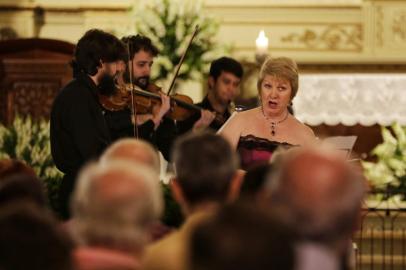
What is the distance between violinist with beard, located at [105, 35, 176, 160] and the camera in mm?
7707

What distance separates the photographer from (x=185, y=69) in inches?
506

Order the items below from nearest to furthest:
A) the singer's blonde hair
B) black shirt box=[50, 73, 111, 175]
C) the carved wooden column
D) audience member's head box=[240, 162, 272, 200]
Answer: audience member's head box=[240, 162, 272, 200], black shirt box=[50, 73, 111, 175], the singer's blonde hair, the carved wooden column

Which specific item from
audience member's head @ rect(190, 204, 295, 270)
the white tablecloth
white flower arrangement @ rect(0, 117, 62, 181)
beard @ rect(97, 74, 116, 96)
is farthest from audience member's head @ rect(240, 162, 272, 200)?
the white tablecloth

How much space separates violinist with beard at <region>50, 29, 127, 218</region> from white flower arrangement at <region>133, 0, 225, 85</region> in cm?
562

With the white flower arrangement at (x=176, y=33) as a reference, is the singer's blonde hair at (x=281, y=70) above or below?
below

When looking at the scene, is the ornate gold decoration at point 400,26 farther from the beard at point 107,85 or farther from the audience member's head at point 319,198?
the audience member's head at point 319,198

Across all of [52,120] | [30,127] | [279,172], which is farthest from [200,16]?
[279,172]

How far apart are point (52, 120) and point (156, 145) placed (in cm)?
137

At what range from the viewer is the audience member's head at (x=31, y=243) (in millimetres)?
3254

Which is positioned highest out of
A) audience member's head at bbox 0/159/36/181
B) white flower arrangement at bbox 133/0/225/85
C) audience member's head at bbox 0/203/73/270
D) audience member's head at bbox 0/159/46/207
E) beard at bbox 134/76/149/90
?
white flower arrangement at bbox 133/0/225/85

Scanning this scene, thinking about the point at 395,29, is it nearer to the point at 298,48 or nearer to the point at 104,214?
A: the point at 298,48

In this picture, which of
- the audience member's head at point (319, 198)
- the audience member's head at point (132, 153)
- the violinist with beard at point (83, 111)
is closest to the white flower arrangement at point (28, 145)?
the violinist with beard at point (83, 111)

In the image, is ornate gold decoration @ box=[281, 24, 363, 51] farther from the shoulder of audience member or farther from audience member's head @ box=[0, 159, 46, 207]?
the shoulder of audience member

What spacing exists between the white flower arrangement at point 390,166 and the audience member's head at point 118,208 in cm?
683
